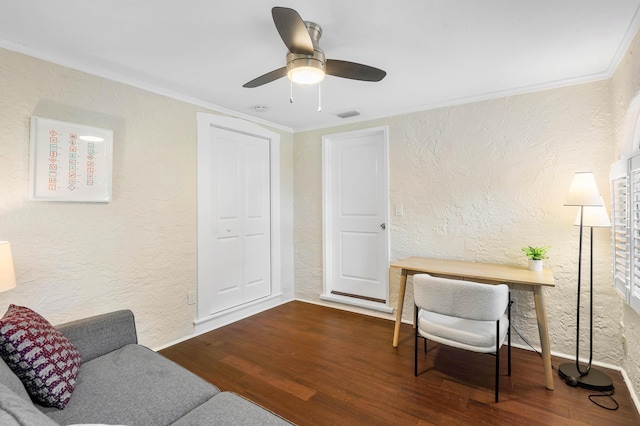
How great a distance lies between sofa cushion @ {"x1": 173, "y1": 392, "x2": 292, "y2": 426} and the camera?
4.07 ft

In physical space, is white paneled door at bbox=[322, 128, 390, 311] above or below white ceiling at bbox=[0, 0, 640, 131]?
below

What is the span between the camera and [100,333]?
1.84m

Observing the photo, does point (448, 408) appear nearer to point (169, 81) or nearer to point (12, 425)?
point (12, 425)

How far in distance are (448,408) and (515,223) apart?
1.70 metres

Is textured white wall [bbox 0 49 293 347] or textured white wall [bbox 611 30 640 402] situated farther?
textured white wall [bbox 0 49 293 347]

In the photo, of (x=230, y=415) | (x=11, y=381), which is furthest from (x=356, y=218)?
(x=11, y=381)

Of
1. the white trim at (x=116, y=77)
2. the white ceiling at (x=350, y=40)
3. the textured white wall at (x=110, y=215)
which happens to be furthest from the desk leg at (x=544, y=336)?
the white trim at (x=116, y=77)

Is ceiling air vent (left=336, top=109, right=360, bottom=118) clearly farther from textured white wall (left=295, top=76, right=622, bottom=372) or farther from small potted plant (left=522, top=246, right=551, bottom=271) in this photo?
small potted plant (left=522, top=246, right=551, bottom=271)

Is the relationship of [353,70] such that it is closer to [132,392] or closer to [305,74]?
[305,74]

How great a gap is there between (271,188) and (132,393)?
9.18 ft

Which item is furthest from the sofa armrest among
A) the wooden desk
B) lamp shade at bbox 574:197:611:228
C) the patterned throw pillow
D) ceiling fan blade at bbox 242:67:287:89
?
lamp shade at bbox 574:197:611:228

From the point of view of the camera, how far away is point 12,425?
666 mm

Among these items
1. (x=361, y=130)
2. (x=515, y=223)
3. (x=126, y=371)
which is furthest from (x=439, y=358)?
(x=361, y=130)

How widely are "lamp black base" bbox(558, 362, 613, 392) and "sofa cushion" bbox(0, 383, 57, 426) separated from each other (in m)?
2.89
